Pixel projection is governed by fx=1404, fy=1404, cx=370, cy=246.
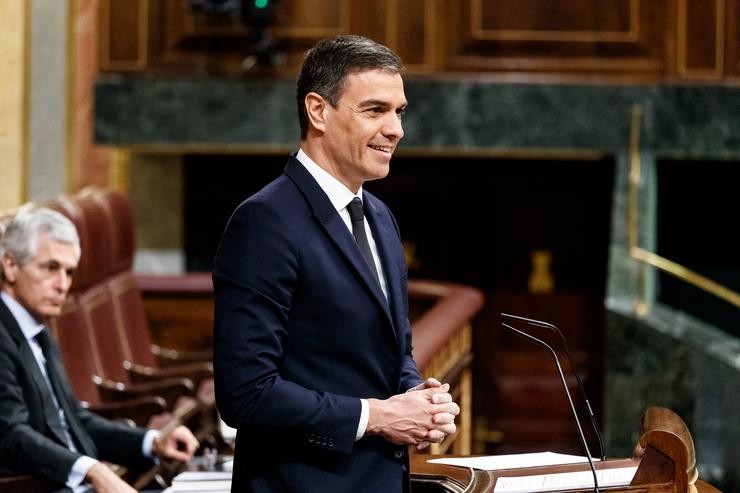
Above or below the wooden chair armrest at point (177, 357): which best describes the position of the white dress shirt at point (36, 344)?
above

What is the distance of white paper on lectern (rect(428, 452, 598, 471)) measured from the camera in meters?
2.16

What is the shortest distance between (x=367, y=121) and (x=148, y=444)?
63.3 inches

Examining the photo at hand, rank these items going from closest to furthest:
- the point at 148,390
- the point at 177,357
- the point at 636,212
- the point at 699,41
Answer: the point at 148,390, the point at 177,357, the point at 699,41, the point at 636,212

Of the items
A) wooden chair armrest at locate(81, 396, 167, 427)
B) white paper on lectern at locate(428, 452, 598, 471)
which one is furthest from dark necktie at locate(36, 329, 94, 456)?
white paper on lectern at locate(428, 452, 598, 471)

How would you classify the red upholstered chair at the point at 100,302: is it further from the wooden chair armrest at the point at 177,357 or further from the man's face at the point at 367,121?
the man's face at the point at 367,121

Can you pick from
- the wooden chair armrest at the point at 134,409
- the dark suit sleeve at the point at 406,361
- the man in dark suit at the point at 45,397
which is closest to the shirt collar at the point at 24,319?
the man in dark suit at the point at 45,397

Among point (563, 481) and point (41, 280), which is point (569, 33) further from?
point (563, 481)

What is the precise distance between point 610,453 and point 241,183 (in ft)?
7.91

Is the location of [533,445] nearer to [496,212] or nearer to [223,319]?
[496,212]

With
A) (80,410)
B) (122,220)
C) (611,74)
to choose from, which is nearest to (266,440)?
(80,410)

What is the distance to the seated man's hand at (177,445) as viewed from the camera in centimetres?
324

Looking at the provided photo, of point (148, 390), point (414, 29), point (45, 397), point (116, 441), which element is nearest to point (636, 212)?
point (414, 29)

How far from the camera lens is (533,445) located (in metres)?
7.25

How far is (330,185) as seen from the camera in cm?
198
